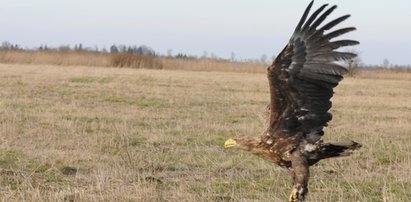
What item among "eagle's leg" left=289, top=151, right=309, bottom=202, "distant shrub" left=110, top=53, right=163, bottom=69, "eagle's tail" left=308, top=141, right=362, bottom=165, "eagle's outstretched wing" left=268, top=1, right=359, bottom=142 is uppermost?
"eagle's outstretched wing" left=268, top=1, right=359, bottom=142

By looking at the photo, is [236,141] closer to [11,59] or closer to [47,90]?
[47,90]

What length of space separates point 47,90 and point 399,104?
12.4 meters

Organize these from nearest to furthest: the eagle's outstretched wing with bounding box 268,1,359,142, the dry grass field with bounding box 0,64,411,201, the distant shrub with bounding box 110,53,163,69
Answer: the eagle's outstretched wing with bounding box 268,1,359,142, the dry grass field with bounding box 0,64,411,201, the distant shrub with bounding box 110,53,163,69

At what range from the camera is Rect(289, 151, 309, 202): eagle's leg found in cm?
562

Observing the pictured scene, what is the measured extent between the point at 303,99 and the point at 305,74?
0.23 meters

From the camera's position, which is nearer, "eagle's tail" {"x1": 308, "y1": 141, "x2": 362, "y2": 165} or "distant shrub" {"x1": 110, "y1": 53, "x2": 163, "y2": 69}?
"eagle's tail" {"x1": 308, "y1": 141, "x2": 362, "y2": 165}

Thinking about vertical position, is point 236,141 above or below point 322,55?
below

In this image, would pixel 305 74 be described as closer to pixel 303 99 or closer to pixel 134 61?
pixel 303 99

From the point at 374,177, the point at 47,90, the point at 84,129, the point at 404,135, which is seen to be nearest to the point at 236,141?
the point at 374,177

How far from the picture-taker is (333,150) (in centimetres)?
583

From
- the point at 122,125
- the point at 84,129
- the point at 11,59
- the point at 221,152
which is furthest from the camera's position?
the point at 11,59

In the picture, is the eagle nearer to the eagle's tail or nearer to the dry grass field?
the eagle's tail

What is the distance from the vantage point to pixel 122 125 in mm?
13617

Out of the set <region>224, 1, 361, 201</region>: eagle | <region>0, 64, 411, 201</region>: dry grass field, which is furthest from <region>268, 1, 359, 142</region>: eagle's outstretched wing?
<region>0, 64, 411, 201</region>: dry grass field
